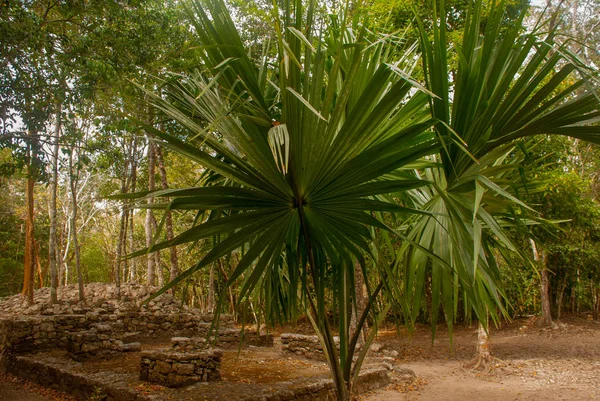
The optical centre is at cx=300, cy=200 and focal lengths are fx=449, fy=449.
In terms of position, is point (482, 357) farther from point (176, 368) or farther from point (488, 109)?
point (488, 109)

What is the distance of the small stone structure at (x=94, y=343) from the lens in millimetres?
9102

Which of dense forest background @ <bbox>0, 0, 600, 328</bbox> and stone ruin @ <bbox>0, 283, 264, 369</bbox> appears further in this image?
stone ruin @ <bbox>0, 283, 264, 369</bbox>

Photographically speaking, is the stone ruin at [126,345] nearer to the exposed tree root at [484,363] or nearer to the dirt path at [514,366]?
the dirt path at [514,366]

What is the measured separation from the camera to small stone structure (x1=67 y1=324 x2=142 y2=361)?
910cm

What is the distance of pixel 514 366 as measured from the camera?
9.32 metres

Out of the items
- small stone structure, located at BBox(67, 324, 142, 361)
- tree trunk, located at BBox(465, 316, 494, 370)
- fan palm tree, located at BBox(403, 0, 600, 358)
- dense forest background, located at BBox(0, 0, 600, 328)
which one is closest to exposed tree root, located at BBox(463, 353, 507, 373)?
tree trunk, located at BBox(465, 316, 494, 370)

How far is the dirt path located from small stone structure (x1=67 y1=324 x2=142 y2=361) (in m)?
5.67

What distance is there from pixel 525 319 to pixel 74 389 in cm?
1316

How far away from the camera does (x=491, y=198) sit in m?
2.45

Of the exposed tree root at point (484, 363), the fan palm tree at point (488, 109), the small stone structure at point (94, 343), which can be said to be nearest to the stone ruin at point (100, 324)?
the small stone structure at point (94, 343)

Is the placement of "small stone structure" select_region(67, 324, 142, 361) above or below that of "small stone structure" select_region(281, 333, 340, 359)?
above

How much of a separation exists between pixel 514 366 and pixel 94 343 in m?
8.73

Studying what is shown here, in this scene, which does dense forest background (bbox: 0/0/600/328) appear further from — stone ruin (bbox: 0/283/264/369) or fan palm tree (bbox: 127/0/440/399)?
stone ruin (bbox: 0/283/264/369)

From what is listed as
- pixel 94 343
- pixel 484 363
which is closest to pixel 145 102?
pixel 94 343
